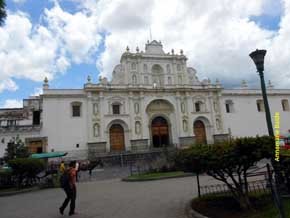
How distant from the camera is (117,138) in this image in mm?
29984

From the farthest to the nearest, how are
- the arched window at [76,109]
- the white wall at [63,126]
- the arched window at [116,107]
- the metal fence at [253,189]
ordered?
the arched window at [116,107] < the arched window at [76,109] < the white wall at [63,126] < the metal fence at [253,189]

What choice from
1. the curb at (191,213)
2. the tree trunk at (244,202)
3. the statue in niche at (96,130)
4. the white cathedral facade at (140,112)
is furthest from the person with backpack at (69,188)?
the statue in niche at (96,130)

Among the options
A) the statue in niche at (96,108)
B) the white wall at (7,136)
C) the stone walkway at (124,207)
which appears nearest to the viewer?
the stone walkway at (124,207)

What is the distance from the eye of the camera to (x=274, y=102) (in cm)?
3728

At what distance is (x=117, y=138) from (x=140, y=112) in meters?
4.54

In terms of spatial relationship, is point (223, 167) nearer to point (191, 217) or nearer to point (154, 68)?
point (191, 217)

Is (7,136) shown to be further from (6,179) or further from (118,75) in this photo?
(118,75)

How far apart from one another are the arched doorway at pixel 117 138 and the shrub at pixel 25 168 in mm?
16166

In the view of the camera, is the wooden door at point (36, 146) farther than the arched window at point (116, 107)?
No

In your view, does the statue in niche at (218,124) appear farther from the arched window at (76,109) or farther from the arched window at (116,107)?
the arched window at (76,109)

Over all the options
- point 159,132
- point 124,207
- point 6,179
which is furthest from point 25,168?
point 159,132

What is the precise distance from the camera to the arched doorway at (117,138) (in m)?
29.5

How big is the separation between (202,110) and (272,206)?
28938 millimetres

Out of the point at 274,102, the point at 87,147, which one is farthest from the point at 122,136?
the point at 274,102
